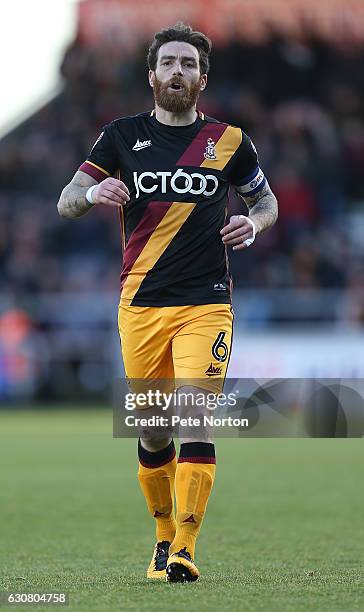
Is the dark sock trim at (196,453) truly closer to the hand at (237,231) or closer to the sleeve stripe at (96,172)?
the hand at (237,231)

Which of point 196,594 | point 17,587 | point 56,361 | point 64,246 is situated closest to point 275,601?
point 196,594

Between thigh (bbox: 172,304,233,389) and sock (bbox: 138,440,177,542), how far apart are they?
1.94 feet

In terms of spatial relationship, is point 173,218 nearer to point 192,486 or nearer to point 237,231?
point 237,231

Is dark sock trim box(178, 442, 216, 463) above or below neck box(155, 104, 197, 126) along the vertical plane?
below

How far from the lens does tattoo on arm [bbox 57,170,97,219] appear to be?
5547mm

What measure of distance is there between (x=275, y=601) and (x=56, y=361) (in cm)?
1548

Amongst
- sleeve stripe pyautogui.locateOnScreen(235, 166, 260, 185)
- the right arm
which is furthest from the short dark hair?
the right arm

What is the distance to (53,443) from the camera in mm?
13594

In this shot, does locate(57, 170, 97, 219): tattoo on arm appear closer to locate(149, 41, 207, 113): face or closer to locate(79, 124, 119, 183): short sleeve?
locate(79, 124, 119, 183): short sleeve

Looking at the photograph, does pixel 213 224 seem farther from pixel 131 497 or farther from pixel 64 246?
pixel 64 246

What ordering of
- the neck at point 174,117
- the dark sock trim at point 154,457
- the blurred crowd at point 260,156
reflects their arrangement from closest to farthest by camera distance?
the neck at point 174,117
the dark sock trim at point 154,457
the blurred crowd at point 260,156

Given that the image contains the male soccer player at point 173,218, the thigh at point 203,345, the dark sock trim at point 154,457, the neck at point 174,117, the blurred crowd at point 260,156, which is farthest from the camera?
the blurred crowd at point 260,156

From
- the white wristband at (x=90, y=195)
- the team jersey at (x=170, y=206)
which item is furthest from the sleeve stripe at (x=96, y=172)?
the white wristband at (x=90, y=195)

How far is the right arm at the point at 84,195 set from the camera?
5.29m
